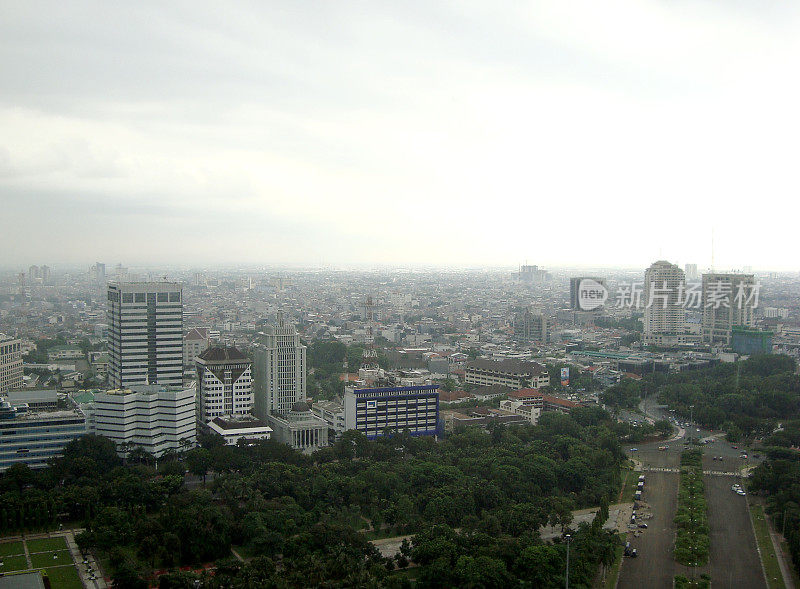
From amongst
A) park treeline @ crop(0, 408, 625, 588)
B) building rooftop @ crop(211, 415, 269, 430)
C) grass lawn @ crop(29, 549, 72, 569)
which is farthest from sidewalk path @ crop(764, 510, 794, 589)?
building rooftop @ crop(211, 415, 269, 430)

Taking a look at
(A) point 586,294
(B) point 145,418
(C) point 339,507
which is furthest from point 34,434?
(A) point 586,294

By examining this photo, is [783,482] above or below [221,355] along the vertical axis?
below

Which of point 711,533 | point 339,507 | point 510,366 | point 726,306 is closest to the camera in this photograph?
point 711,533

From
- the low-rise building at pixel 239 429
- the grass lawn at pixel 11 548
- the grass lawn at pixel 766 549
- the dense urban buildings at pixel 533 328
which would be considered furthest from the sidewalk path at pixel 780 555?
the dense urban buildings at pixel 533 328

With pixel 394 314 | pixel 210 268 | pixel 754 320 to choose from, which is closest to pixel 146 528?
pixel 754 320

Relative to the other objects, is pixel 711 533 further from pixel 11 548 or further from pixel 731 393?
pixel 11 548

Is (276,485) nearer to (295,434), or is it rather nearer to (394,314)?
(295,434)

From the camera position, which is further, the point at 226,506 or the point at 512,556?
the point at 226,506
